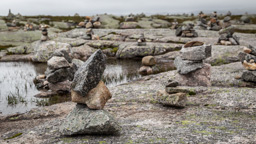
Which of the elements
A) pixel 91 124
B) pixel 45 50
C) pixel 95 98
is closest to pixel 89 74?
pixel 95 98

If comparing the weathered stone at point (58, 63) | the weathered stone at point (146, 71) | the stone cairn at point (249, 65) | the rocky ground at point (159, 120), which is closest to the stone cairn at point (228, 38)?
the weathered stone at point (146, 71)

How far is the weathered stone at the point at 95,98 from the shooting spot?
11469 mm

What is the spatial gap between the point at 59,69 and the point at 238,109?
17919 millimetres

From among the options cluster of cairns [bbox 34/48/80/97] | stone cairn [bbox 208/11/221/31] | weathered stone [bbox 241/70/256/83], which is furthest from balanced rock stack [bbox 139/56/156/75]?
stone cairn [bbox 208/11/221/31]

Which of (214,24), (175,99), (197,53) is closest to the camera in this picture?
(175,99)

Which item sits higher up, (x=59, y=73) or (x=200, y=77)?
(x=59, y=73)

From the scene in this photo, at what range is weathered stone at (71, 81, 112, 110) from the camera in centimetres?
1147

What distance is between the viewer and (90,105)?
37.9 ft

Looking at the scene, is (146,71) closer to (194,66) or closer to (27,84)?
(194,66)

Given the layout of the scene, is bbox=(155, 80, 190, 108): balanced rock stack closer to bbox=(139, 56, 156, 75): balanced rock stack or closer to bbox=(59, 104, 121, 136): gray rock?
bbox=(59, 104, 121, 136): gray rock

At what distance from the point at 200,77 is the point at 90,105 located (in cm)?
1395

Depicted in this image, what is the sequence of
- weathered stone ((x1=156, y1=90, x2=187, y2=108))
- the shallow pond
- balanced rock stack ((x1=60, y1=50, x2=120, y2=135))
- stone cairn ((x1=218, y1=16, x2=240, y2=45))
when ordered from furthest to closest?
stone cairn ((x1=218, y1=16, x2=240, y2=45)) → the shallow pond → weathered stone ((x1=156, y1=90, x2=187, y2=108)) → balanced rock stack ((x1=60, y1=50, x2=120, y2=135))

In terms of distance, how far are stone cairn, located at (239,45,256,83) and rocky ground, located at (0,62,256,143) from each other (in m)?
4.35

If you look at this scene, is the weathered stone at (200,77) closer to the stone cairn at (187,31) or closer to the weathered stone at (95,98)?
the weathered stone at (95,98)
